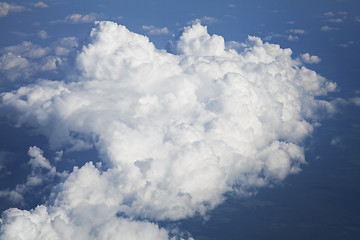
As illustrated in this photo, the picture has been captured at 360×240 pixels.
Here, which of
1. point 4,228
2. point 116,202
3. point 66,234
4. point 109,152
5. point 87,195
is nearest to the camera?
point 4,228

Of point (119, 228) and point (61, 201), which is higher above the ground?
point (61, 201)

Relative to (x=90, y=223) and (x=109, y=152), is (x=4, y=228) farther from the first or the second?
(x=109, y=152)

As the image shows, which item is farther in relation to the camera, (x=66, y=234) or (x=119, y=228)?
(x=119, y=228)

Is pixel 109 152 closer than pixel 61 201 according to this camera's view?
No

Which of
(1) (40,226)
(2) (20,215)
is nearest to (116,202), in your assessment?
(1) (40,226)

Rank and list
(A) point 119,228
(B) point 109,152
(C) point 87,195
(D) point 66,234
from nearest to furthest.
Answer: (D) point 66,234, (A) point 119,228, (C) point 87,195, (B) point 109,152

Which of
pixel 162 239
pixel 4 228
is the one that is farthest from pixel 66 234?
pixel 162 239

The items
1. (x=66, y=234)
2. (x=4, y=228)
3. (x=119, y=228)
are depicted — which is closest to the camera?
(x=4, y=228)

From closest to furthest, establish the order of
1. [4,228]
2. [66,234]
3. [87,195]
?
[4,228]
[66,234]
[87,195]

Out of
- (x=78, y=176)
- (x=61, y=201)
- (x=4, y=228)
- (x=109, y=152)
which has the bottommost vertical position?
(x=4, y=228)

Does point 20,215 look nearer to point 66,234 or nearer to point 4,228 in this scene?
point 4,228
